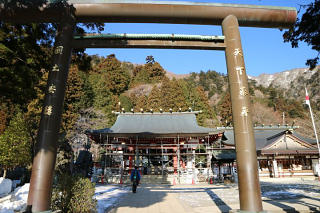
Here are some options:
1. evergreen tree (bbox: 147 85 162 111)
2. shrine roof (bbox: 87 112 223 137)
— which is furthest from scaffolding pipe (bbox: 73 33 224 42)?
evergreen tree (bbox: 147 85 162 111)

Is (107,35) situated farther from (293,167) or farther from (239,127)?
(293,167)

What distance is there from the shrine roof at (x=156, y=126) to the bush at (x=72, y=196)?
12.0 metres

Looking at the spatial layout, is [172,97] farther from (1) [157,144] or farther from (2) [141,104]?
(1) [157,144]

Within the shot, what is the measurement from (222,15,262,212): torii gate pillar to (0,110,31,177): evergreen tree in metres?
20.7

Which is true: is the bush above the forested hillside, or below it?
below

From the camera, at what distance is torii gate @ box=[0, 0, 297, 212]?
4.57 metres

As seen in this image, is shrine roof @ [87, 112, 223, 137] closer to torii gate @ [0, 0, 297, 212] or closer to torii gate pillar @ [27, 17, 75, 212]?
torii gate @ [0, 0, 297, 212]

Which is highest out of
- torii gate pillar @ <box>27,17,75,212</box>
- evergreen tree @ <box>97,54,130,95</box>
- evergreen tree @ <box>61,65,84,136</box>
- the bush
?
evergreen tree @ <box>97,54,130,95</box>

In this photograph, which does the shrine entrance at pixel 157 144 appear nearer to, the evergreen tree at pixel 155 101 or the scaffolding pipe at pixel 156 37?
the scaffolding pipe at pixel 156 37

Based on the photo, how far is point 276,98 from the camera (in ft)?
195

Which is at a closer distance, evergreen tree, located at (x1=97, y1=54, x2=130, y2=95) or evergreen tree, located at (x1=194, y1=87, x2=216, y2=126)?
evergreen tree, located at (x1=194, y1=87, x2=216, y2=126)

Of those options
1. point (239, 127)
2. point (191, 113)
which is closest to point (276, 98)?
point (191, 113)

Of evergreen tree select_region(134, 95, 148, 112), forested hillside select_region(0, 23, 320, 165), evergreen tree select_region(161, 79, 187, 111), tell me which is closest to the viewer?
forested hillside select_region(0, 23, 320, 165)

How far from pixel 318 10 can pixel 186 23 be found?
451 centimetres
